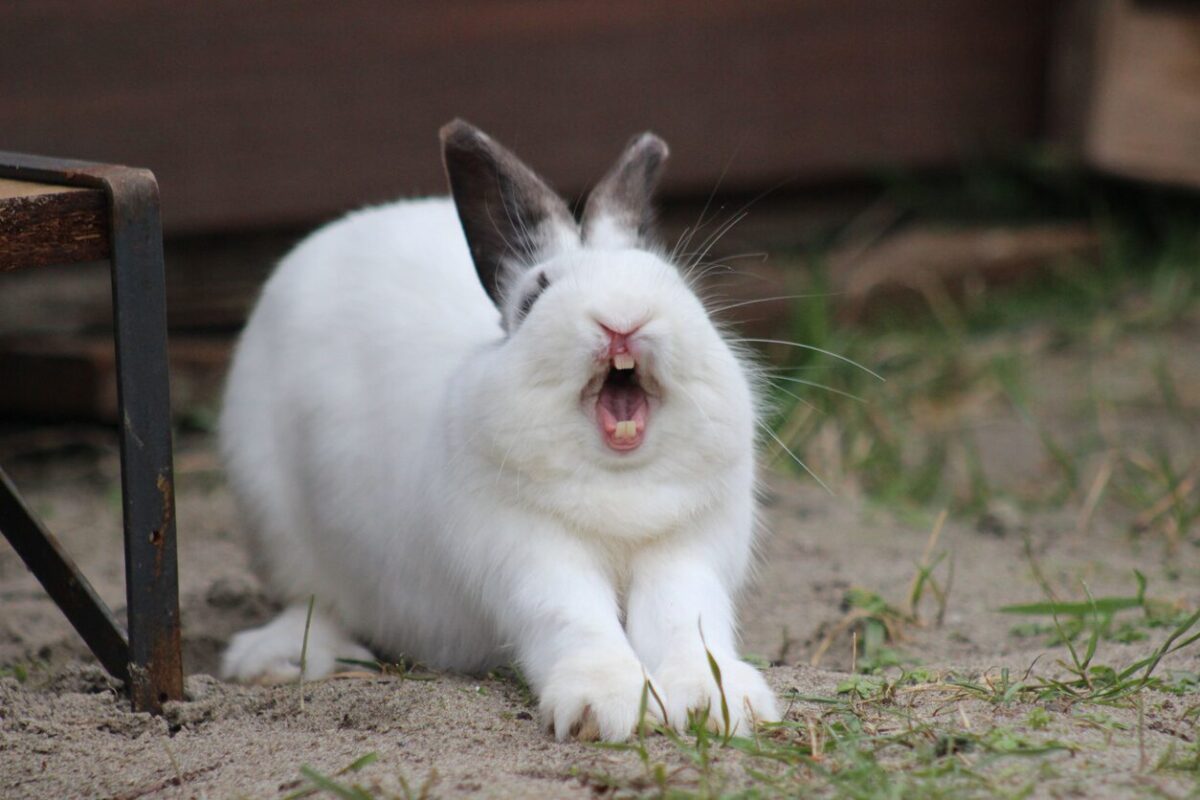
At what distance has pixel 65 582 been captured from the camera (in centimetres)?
252

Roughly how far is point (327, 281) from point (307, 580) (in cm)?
63

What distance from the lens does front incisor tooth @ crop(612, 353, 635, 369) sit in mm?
2260

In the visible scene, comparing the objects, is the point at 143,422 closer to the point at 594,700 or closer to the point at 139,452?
the point at 139,452

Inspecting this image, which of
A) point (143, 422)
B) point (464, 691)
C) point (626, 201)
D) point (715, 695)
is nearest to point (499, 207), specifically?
point (626, 201)

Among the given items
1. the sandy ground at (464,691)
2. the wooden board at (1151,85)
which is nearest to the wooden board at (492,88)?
the wooden board at (1151,85)

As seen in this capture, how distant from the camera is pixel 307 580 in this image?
3.09m

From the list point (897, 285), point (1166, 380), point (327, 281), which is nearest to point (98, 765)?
point (327, 281)

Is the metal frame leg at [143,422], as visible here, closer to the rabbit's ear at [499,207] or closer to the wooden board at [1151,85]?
the rabbit's ear at [499,207]

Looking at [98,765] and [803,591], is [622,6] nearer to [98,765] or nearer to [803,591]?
[803,591]

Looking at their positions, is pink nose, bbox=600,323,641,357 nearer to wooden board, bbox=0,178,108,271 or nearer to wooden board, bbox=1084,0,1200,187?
wooden board, bbox=0,178,108,271

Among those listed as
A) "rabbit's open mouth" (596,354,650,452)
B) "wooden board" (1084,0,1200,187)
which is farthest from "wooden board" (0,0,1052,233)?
"rabbit's open mouth" (596,354,650,452)

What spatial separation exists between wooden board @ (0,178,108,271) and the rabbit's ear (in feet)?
1.98

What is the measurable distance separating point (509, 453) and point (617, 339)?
272 mm

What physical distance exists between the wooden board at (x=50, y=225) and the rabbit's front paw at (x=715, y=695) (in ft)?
3.68
